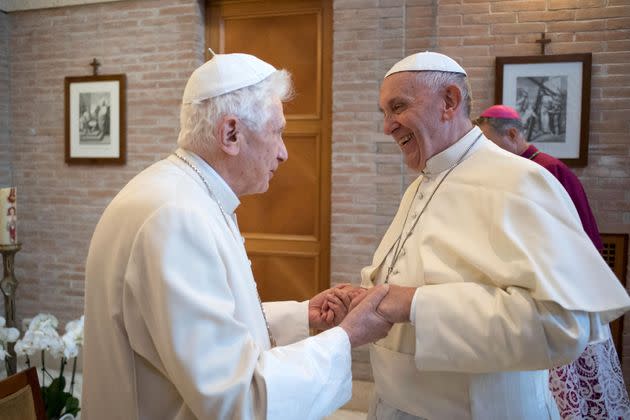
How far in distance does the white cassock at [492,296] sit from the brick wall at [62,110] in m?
4.05

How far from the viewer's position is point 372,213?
4.83 metres

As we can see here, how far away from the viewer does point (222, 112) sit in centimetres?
150

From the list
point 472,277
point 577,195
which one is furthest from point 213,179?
point 577,195

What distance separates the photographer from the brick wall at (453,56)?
434cm

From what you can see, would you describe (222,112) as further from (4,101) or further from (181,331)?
(4,101)

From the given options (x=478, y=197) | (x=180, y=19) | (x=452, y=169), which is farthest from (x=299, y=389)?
(x=180, y=19)

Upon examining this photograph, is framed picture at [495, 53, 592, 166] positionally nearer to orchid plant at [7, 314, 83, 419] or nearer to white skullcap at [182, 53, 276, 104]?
white skullcap at [182, 53, 276, 104]

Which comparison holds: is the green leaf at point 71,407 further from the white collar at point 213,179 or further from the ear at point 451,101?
the ear at point 451,101

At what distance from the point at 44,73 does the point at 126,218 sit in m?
5.39

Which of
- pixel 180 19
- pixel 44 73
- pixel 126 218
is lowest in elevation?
pixel 126 218

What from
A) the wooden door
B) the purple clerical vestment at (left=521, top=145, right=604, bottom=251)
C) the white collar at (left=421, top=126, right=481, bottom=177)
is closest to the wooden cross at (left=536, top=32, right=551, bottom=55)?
the purple clerical vestment at (left=521, top=145, right=604, bottom=251)

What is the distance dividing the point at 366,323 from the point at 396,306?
0.11 meters

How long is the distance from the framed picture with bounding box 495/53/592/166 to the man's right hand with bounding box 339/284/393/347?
10.9 ft

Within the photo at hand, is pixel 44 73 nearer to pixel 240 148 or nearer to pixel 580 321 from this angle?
pixel 240 148
